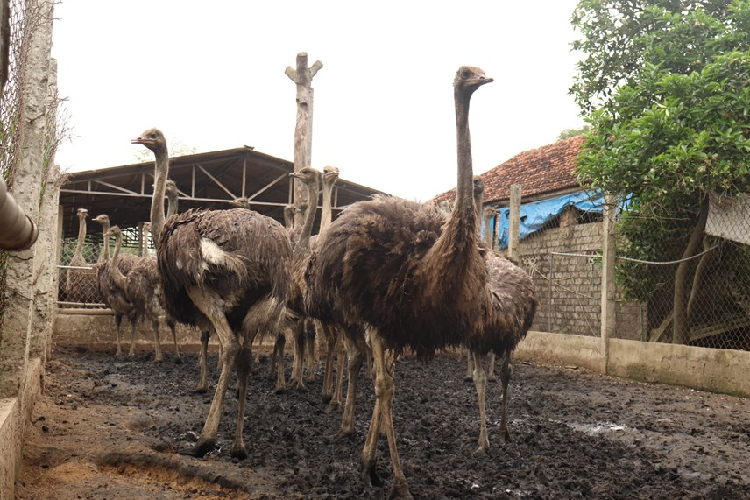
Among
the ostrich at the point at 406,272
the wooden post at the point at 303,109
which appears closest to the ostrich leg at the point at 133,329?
the wooden post at the point at 303,109

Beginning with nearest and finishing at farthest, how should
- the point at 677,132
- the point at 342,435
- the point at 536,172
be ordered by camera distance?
1. the point at 342,435
2. the point at 677,132
3. the point at 536,172

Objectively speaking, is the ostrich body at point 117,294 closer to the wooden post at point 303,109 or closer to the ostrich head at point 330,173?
the wooden post at point 303,109

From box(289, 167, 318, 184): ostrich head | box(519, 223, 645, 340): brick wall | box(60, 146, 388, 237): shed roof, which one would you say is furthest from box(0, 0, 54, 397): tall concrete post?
box(60, 146, 388, 237): shed roof

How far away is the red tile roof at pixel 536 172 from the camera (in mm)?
15602

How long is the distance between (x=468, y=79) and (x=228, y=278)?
210 centimetres

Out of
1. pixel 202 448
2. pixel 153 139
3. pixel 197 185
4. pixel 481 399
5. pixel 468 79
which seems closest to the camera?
pixel 468 79

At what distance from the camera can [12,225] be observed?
125 cm

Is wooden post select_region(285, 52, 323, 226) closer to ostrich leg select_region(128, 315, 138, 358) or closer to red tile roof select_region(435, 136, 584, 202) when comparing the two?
ostrich leg select_region(128, 315, 138, 358)

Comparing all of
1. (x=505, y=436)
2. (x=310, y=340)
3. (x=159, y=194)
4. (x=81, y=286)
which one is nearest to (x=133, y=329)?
(x=81, y=286)

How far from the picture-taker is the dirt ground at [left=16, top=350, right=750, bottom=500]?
402cm

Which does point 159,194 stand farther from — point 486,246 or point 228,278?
point 486,246

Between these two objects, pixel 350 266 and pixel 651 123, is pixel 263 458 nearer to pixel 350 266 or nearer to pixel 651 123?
pixel 350 266

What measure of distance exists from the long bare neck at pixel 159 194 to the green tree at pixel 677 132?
5.24 metres

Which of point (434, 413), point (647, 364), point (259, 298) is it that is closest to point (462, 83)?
point (259, 298)
